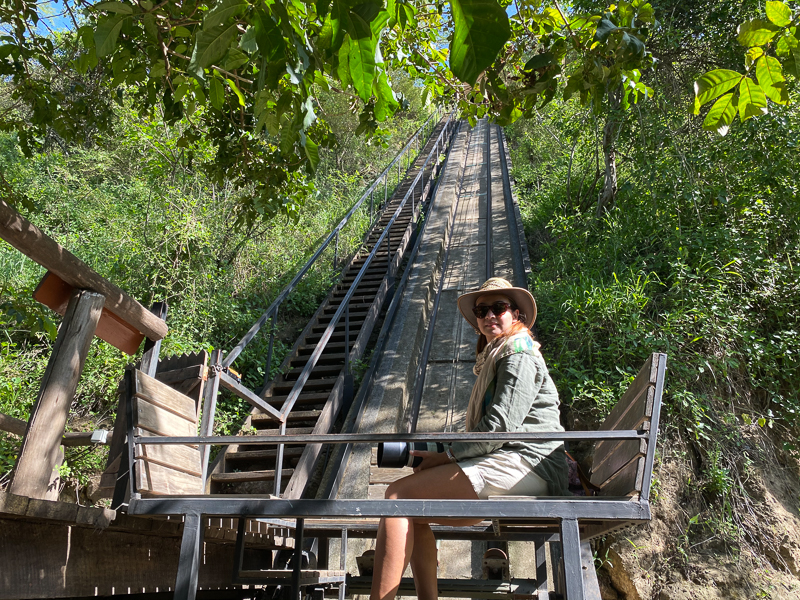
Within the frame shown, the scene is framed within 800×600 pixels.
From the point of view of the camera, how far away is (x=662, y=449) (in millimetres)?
4801

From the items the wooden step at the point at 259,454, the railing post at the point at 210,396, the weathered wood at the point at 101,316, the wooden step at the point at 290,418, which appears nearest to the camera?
the weathered wood at the point at 101,316

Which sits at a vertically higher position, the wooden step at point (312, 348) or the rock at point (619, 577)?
the wooden step at point (312, 348)

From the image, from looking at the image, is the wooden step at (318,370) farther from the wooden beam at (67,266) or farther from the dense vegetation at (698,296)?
the wooden beam at (67,266)

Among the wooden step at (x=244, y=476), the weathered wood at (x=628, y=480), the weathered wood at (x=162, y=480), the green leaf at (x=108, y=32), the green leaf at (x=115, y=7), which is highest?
the green leaf at (x=115, y=7)

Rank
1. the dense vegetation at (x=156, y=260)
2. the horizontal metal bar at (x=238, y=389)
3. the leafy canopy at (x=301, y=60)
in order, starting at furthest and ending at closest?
the dense vegetation at (x=156, y=260) < the horizontal metal bar at (x=238, y=389) < the leafy canopy at (x=301, y=60)

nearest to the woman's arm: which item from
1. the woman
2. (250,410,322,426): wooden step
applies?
the woman

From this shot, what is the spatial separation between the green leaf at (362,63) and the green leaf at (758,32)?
1222mm

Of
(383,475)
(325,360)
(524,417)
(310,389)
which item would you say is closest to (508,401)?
(524,417)

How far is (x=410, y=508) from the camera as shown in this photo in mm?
2002

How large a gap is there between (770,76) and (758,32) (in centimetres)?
16

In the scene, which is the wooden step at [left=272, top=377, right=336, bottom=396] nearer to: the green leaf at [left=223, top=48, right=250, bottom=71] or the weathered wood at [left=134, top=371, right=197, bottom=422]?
the weathered wood at [left=134, top=371, right=197, bottom=422]

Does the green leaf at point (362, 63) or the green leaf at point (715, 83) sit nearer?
the green leaf at point (362, 63)

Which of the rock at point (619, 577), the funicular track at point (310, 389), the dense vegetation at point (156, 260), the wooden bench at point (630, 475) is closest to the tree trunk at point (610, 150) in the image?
the dense vegetation at point (156, 260)

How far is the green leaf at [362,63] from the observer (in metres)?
1.48
